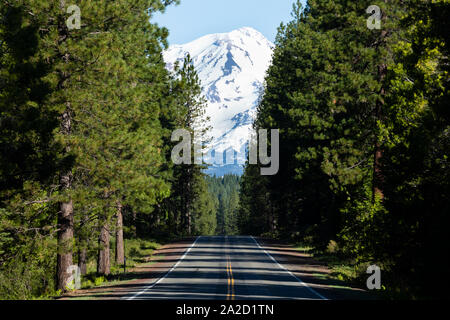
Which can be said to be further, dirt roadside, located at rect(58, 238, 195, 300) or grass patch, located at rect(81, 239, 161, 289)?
grass patch, located at rect(81, 239, 161, 289)

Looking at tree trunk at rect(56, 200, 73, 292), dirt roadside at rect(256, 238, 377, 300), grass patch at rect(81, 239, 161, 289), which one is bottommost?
grass patch at rect(81, 239, 161, 289)

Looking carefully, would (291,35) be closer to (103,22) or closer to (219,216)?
(103,22)

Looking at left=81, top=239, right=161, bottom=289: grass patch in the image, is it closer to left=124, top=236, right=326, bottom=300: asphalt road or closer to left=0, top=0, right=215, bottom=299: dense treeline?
left=0, top=0, right=215, bottom=299: dense treeline

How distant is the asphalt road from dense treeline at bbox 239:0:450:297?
3398 mm

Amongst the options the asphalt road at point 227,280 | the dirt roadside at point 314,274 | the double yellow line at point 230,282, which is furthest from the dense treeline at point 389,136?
the double yellow line at point 230,282

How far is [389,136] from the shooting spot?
66.7ft

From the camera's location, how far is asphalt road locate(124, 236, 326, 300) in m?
18.1

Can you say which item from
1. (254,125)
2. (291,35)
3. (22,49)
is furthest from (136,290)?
(254,125)

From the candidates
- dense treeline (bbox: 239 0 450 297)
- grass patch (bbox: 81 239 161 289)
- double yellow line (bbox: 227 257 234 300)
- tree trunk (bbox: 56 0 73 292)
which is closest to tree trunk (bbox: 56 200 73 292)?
tree trunk (bbox: 56 0 73 292)

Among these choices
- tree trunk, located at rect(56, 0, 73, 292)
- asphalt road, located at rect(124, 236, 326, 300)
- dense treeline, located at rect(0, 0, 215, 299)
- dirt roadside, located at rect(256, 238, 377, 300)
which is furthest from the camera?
tree trunk, located at rect(56, 0, 73, 292)

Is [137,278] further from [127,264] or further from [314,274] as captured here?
[314,274]

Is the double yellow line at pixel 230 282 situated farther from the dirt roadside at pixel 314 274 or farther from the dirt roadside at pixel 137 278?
the dirt roadside at pixel 137 278

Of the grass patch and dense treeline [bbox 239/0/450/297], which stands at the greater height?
dense treeline [bbox 239/0/450/297]

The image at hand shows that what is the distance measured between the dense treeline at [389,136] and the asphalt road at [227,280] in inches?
134
